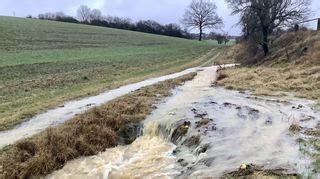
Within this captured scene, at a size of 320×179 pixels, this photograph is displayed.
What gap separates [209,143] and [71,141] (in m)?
4.60

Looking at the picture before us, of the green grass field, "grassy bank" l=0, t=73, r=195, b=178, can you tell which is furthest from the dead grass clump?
the green grass field

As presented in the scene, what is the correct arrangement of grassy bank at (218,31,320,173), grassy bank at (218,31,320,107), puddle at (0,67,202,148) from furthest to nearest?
1. grassy bank at (218,31,320,107)
2. puddle at (0,67,202,148)
3. grassy bank at (218,31,320,173)

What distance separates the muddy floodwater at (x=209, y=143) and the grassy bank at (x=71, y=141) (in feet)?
1.40

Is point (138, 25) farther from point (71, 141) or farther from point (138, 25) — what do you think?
point (71, 141)

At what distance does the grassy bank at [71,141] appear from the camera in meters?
12.8

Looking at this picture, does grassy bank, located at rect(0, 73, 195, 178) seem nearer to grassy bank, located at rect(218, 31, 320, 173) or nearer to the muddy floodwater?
the muddy floodwater

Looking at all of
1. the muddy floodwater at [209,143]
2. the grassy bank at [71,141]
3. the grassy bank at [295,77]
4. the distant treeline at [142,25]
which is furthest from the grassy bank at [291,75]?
the distant treeline at [142,25]

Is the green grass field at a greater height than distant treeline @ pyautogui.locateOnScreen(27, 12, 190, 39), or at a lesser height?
lesser

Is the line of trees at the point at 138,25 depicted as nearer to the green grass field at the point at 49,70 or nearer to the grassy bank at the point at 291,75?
the green grass field at the point at 49,70

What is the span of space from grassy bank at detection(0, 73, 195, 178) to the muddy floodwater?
425 millimetres

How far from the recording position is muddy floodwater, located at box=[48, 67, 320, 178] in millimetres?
11367

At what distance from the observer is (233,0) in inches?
1770

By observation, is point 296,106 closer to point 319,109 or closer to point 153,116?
point 319,109

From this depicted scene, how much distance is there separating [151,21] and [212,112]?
3938 inches
